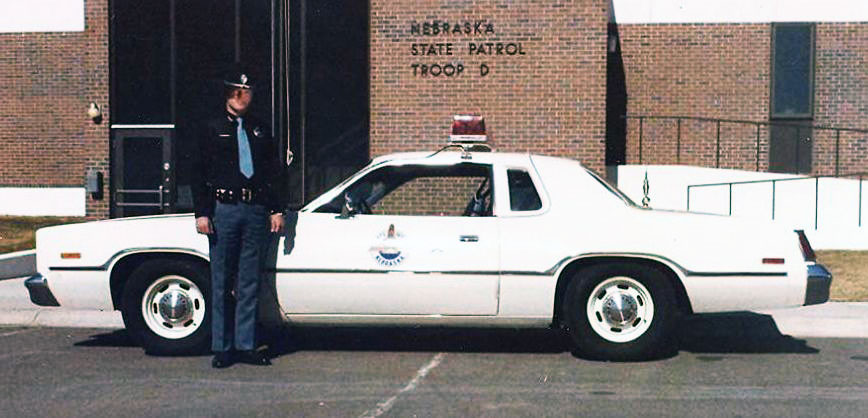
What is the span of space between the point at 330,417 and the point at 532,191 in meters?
2.66

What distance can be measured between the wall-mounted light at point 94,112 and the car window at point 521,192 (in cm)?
1393

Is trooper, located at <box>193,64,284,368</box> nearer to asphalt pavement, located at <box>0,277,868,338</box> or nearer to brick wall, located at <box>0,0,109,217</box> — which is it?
asphalt pavement, located at <box>0,277,868,338</box>

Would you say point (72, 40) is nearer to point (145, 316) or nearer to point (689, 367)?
point (145, 316)

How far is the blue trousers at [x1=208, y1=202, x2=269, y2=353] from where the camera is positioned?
24.6 feet

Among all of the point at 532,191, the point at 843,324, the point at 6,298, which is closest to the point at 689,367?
the point at 532,191

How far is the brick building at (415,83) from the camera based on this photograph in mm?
17656

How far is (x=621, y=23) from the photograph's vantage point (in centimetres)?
2095

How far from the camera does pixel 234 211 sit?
7496mm

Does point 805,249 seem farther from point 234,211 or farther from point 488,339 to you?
point 234,211

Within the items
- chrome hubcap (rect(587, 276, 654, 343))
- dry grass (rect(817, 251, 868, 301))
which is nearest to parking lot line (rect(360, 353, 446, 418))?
chrome hubcap (rect(587, 276, 654, 343))

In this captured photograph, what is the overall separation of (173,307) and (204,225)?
2.83 feet

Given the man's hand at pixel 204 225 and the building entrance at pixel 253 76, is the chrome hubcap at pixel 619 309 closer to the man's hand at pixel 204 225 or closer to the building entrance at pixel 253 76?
the man's hand at pixel 204 225

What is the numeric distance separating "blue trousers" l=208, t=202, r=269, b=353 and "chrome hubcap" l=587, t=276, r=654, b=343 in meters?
2.29

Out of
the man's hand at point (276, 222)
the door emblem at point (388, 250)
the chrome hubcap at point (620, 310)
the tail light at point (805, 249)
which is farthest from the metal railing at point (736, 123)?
the man's hand at point (276, 222)
